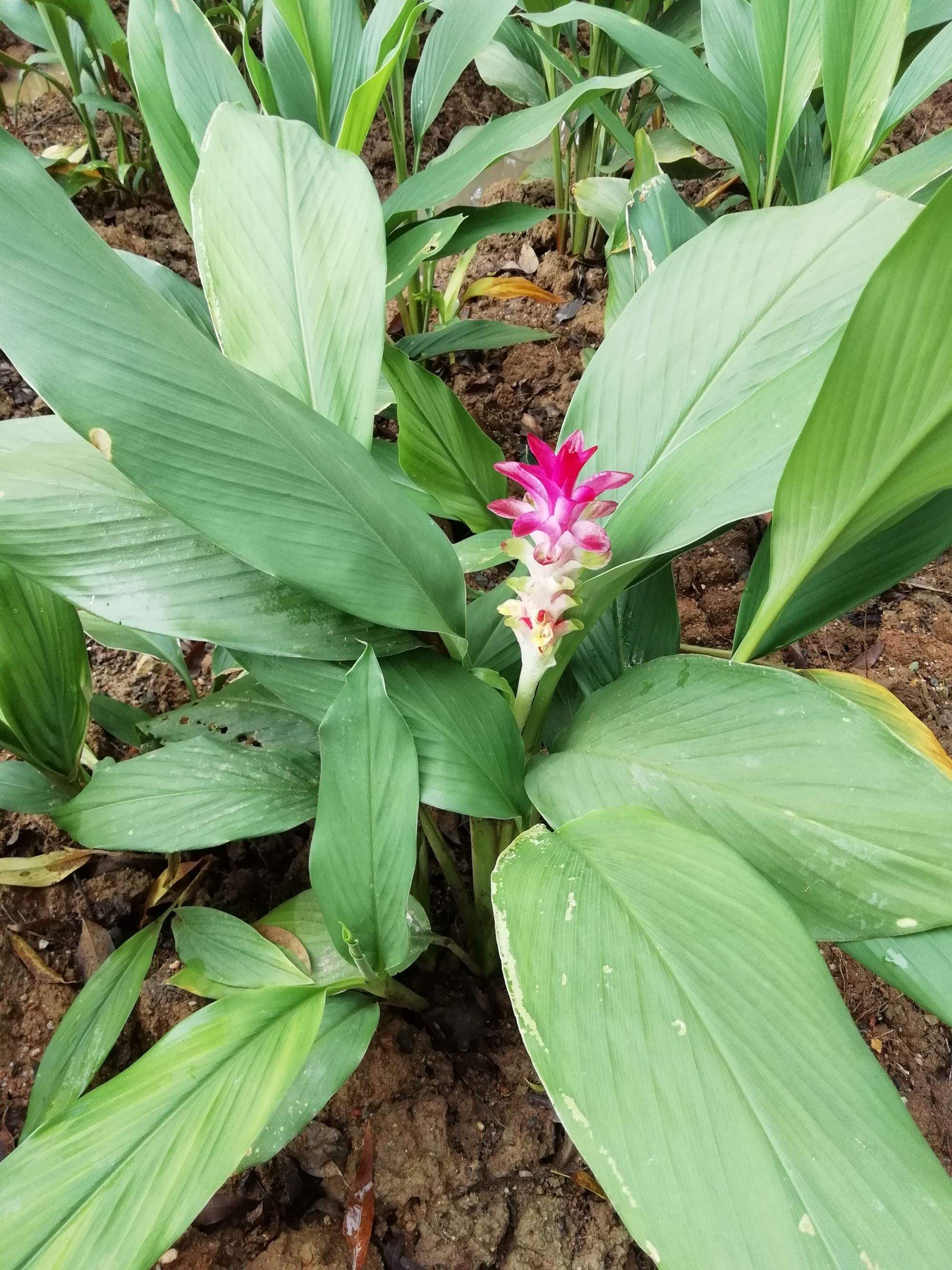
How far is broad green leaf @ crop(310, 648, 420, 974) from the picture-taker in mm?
559

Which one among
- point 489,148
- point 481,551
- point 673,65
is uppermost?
point 673,65

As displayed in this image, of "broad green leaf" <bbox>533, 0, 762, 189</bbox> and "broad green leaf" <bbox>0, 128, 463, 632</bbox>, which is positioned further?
"broad green leaf" <bbox>533, 0, 762, 189</bbox>

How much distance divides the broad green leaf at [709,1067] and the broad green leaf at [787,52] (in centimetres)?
111

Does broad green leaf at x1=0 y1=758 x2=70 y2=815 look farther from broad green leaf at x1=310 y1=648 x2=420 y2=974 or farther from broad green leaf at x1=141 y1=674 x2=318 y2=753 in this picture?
broad green leaf at x1=310 y1=648 x2=420 y2=974

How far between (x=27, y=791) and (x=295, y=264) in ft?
2.03

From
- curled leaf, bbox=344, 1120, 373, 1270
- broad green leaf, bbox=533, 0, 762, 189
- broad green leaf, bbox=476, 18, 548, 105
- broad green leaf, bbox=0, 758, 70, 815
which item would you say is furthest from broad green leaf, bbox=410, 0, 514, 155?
curled leaf, bbox=344, 1120, 373, 1270

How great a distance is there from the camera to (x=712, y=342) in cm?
→ 67

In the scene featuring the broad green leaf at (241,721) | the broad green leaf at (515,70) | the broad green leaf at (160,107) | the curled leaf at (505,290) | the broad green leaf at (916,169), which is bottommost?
the broad green leaf at (241,721)

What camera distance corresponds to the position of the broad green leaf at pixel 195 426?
17.5 inches

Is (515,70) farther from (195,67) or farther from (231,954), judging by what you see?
(231,954)

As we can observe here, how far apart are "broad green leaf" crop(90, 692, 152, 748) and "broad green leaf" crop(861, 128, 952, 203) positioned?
107 centimetres

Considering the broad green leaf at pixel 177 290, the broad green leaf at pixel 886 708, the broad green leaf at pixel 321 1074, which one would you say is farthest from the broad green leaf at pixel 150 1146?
the broad green leaf at pixel 177 290

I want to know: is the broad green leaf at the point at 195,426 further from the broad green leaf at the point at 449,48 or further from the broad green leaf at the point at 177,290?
the broad green leaf at the point at 449,48

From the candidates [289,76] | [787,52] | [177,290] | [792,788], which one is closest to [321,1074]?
[792,788]
